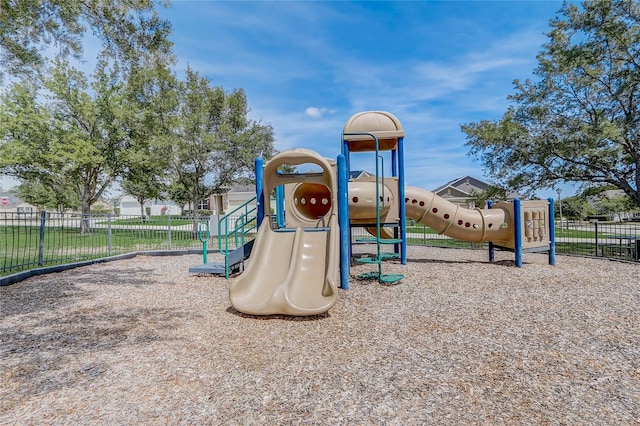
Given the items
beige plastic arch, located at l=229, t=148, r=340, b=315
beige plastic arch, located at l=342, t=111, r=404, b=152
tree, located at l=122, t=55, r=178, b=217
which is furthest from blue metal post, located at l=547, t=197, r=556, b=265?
tree, located at l=122, t=55, r=178, b=217

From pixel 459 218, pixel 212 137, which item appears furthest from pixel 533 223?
pixel 212 137

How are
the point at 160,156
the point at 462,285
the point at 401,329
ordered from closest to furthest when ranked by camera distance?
the point at 401,329
the point at 462,285
the point at 160,156

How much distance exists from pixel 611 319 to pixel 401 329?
9.41ft

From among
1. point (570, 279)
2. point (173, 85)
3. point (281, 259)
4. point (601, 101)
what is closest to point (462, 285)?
point (570, 279)

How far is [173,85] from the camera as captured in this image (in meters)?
20.6

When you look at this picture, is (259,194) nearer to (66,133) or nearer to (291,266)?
(291,266)

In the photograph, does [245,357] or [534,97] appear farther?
[534,97]

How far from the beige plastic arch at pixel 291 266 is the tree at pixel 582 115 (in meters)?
9.67

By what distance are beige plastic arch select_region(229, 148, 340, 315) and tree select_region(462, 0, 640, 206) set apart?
381 inches

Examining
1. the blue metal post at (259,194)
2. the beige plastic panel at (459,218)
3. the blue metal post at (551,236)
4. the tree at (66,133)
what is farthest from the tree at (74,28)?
the tree at (66,133)

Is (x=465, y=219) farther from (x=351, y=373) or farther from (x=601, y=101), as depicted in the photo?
(x=601, y=101)

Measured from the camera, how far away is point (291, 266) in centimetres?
570

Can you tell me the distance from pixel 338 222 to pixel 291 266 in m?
1.41

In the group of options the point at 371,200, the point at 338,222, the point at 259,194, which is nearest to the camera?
the point at 338,222
